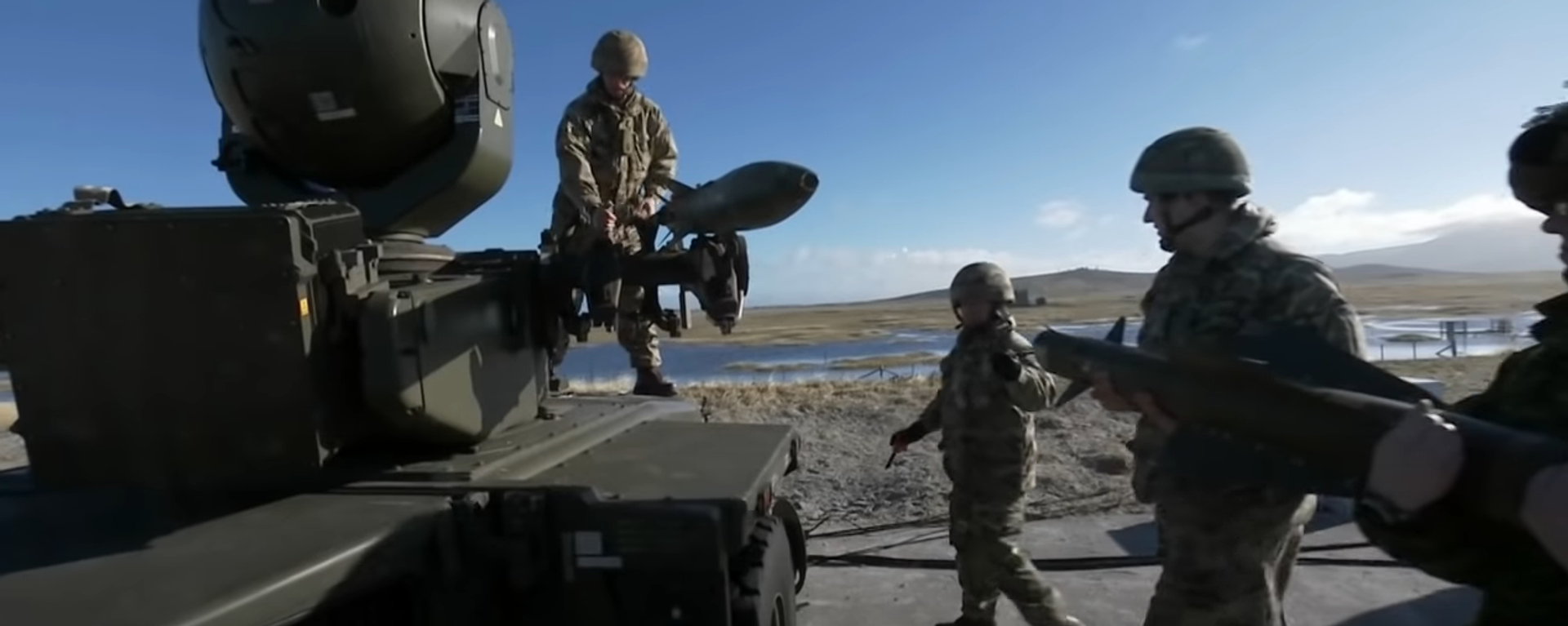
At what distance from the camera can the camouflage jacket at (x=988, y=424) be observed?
14.9 ft

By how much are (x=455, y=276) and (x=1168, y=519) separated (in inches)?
88.1

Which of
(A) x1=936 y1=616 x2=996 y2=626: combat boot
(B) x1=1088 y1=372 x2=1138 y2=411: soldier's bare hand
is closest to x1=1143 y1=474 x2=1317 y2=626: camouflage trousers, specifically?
(B) x1=1088 y1=372 x2=1138 y2=411: soldier's bare hand

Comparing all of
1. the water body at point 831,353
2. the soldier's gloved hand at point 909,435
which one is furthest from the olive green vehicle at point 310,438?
the water body at point 831,353

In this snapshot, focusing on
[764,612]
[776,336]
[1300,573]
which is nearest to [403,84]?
[764,612]

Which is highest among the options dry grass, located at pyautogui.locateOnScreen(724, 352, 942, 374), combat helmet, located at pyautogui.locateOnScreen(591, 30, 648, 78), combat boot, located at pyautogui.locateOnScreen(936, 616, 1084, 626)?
combat helmet, located at pyautogui.locateOnScreen(591, 30, 648, 78)

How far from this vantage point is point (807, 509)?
770 centimetres

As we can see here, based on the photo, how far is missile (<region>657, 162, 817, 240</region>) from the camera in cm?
339

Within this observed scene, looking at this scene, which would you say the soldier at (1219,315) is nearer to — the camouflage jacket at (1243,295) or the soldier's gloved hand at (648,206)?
the camouflage jacket at (1243,295)

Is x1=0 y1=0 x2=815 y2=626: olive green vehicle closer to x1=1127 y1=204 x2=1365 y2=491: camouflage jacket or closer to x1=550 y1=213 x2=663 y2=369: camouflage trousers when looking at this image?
x1=550 y1=213 x2=663 y2=369: camouflage trousers

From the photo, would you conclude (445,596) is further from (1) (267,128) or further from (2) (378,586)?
(1) (267,128)

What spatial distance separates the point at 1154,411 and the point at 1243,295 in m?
0.60

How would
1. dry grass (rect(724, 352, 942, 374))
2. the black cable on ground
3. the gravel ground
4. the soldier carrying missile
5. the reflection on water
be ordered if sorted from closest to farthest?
the soldier carrying missile → the black cable on ground → the gravel ground → the reflection on water → dry grass (rect(724, 352, 942, 374))

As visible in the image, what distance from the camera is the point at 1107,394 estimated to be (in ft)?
8.89

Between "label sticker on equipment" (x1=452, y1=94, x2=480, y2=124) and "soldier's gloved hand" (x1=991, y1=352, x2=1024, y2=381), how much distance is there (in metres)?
2.08
